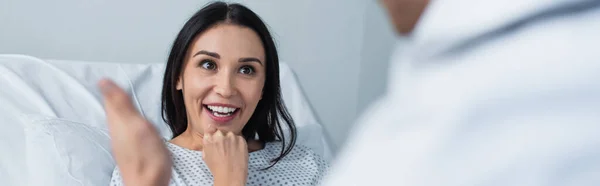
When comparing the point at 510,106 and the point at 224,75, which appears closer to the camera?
the point at 510,106

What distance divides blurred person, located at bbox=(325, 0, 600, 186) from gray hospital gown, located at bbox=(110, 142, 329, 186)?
2.57 feet

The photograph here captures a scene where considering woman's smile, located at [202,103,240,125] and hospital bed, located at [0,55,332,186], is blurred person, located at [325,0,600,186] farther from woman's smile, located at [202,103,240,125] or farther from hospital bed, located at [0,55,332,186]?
hospital bed, located at [0,55,332,186]

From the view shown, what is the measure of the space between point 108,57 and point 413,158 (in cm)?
166

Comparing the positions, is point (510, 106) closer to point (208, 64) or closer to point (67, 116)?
point (208, 64)

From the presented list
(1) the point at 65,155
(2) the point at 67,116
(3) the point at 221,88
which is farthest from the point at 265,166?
(2) the point at 67,116

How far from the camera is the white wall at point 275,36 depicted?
5.58ft

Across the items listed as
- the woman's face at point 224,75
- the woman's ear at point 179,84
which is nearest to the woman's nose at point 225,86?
the woman's face at point 224,75

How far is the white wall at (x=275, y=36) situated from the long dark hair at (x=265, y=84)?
542 mm

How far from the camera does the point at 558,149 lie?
0.24 m

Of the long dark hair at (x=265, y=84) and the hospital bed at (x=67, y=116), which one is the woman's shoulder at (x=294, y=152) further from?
the hospital bed at (x=67, y=116)

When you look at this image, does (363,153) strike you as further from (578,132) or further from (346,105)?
(346,105)

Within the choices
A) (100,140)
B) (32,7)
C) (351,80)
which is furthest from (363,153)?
(351,80)

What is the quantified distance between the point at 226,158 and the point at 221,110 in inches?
4.9

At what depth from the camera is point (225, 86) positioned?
3.31 feet
